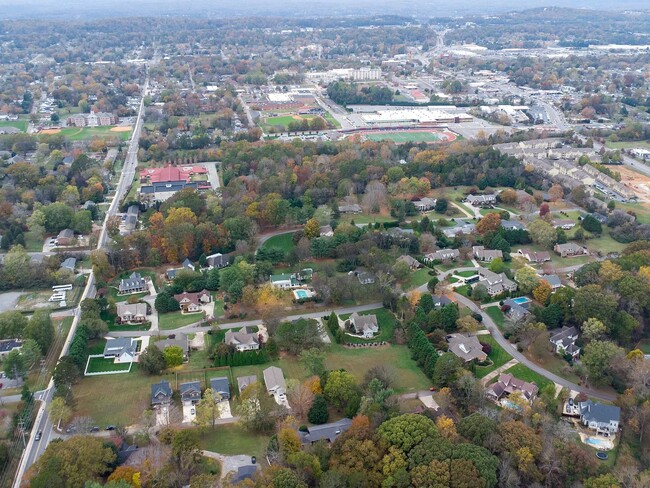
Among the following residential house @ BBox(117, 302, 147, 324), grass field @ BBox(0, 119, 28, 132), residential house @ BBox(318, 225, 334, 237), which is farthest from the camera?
grass field @ BBox(0, 119, 28, 132)

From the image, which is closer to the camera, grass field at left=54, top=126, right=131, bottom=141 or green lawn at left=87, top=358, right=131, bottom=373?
green lawn at left=87, top=358, right=131, bottom=373

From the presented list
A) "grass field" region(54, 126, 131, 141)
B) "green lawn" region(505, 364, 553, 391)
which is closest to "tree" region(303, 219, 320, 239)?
"green lawn" region(505, 364, 553, 391)

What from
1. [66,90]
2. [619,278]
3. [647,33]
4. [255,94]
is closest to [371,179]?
[619,278]

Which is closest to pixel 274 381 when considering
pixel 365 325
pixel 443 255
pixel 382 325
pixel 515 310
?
pixel 365 325

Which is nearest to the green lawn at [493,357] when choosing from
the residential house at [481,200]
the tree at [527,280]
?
the tree at [527,280]

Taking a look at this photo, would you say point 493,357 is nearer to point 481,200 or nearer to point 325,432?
point 325,432

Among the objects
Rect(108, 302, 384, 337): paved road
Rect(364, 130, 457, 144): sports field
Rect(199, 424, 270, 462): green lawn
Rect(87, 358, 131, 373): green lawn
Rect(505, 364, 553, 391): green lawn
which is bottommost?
Rect(505, 364, 553, 391): green lawn

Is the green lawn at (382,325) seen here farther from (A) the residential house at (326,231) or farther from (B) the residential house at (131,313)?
(B) the residential house at (131,313)

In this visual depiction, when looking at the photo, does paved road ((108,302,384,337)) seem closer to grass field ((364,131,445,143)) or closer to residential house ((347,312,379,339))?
residential house ((347,312,379,339))
